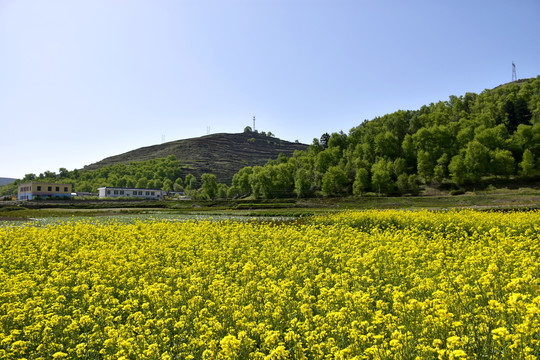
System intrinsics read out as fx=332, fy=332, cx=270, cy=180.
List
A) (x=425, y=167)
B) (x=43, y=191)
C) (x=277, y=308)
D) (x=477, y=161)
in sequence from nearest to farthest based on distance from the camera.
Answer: (x=277, y=308) → (x=477, y=161) → (x=425, y=167) → (x=43, y=191)

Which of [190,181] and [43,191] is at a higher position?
[190,181]

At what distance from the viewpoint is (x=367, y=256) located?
9273mm

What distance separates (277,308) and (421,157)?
80310 mm

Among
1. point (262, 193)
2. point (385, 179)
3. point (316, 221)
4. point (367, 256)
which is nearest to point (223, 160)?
point (262, 193)

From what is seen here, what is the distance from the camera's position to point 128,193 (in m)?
117

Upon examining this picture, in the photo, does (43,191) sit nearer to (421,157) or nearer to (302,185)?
(302,185)

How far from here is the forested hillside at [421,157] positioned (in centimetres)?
7131

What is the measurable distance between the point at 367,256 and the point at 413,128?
336 ft

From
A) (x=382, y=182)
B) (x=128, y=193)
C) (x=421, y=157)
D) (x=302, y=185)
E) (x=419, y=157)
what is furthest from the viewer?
(x=128, y=193)

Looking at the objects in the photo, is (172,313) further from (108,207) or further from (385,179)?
(385,179)

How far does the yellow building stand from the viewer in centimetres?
9981

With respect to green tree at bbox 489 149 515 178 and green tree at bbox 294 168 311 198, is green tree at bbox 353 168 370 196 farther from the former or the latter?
green tree at bbox 489 149 515 178

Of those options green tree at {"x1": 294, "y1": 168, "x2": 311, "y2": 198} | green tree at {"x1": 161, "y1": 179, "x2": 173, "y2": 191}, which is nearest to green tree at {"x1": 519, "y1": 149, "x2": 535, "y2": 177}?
green tree at {"x1": 294, "y1": 168, "x2": 311, "y2": 198}

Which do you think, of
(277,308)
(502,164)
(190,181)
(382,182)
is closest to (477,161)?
(502,164)
